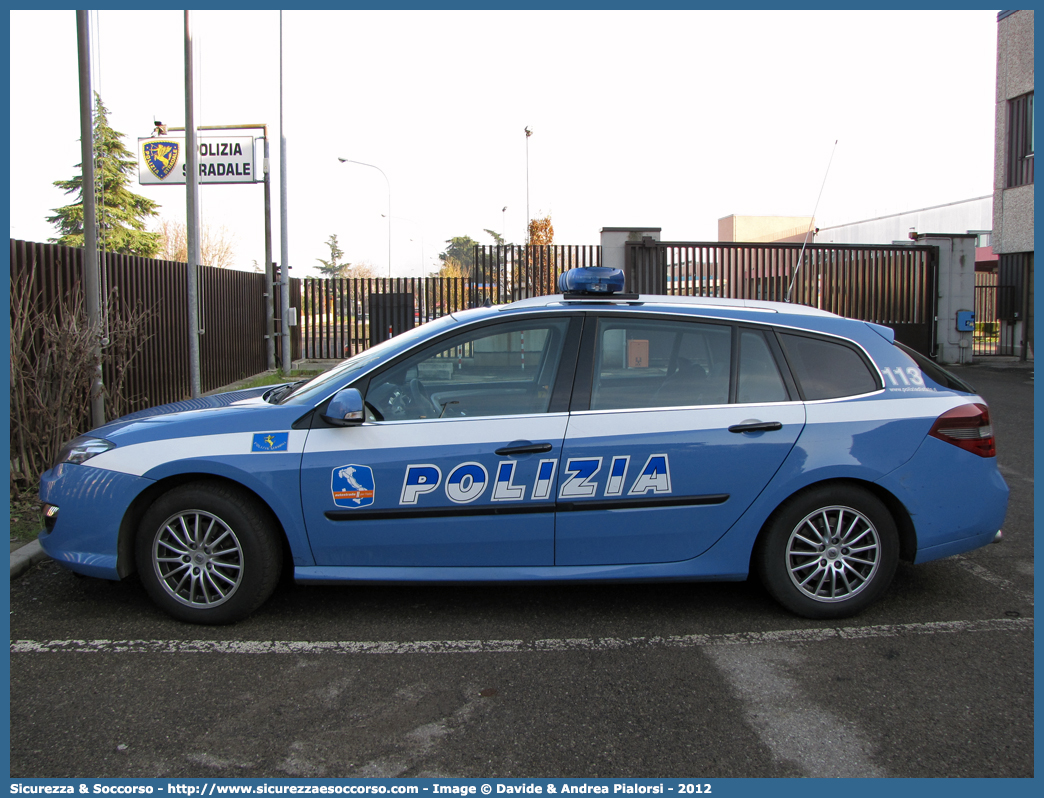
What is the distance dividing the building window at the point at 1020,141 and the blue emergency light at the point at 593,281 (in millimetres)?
20578

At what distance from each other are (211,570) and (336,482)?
761 millimetres

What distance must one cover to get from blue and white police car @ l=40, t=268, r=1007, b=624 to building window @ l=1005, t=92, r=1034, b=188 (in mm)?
20416

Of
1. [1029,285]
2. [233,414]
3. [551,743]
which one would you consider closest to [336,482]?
[233,414]

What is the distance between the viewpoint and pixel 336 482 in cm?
382

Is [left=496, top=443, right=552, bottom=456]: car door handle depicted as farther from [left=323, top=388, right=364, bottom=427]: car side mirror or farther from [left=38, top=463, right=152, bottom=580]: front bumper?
[left=38, top=463, right=152, bottom=580]: front bumper

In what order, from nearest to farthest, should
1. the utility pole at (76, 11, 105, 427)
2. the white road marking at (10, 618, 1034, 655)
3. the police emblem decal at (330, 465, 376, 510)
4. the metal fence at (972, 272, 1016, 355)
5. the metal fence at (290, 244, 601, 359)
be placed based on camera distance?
the white road marking at (10, 618, 1034, 655) → the police emblem decal at (330, 465, 376, 510) → the utility pole at (76, 11, 105, 427) → the metal fence at (290, 244, 601, 359) → the metal fence at (972, 272, 1016, 355)

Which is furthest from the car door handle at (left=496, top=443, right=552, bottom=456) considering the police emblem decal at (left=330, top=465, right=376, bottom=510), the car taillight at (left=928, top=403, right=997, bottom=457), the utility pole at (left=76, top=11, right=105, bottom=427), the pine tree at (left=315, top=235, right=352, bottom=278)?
the pine tree at (left=315, top=235, right=352, bottom=278)

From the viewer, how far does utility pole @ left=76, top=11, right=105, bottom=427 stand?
22.0 feet

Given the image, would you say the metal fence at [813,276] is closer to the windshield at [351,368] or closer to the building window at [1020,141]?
the building window at [1020,141]

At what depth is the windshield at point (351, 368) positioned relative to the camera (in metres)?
4.00

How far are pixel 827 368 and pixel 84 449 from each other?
3708mm

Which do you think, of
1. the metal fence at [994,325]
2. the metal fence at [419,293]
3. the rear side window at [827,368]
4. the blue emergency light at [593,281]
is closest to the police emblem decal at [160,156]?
the metal fence at [419,293]

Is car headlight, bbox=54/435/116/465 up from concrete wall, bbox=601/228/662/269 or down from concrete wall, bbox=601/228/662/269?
down

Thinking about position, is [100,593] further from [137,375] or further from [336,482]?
[137,375]
